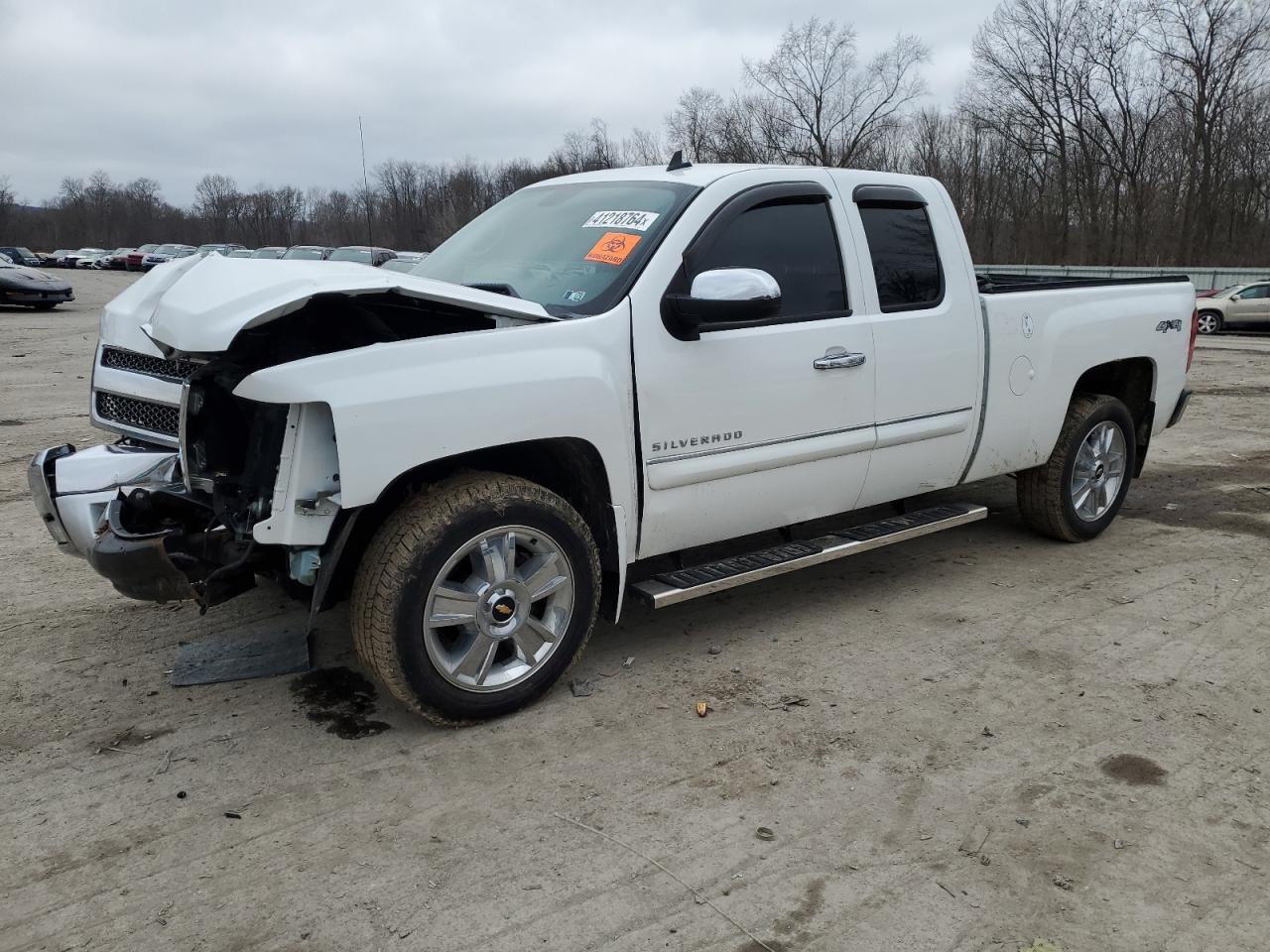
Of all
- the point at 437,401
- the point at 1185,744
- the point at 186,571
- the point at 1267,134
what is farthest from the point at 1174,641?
the point at 1267,134

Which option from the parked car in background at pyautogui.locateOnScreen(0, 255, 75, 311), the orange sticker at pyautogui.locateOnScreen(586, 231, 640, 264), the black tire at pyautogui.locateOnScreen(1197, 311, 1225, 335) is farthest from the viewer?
the black tire at pyautogui.locateOnScreen(1197, 311, 1225, 335)

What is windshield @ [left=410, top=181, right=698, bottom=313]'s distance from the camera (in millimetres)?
3805

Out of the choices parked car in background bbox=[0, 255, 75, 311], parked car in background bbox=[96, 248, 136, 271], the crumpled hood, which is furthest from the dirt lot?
parked car in background bbox=[96, 248, 136, 271]

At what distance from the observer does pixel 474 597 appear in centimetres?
340

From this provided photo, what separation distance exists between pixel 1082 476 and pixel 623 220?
3197 mm

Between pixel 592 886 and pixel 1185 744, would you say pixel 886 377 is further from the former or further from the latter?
pixel 592 886

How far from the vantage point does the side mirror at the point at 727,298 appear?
357cm

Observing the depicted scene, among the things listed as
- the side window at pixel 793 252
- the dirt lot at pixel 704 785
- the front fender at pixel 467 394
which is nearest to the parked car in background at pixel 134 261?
the dirt lot at pixel 704 785

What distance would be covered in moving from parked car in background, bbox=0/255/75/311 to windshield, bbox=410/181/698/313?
2238cm

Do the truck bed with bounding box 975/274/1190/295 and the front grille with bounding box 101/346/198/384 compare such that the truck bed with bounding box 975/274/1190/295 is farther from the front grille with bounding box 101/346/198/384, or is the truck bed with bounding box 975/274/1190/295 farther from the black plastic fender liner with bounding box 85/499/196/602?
the black plastic fender liner with bounding box 85/499/196/602

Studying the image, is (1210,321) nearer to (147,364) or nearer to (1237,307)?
(1237,307)

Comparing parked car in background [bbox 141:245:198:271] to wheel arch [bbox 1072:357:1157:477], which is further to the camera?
parked car in background [bbox 141:245:198:271]

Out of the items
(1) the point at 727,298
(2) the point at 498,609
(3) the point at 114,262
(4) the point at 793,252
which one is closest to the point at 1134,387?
(4) the point at 793,252

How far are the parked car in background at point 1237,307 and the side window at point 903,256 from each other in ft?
70.1
